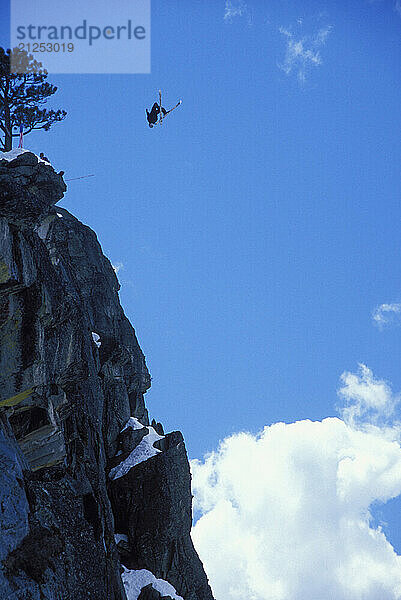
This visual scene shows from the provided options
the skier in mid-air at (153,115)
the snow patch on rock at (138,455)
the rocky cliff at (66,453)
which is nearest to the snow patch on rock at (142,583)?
the rocky cliff at (66,453)

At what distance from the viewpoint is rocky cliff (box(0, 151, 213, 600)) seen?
16.8 metres

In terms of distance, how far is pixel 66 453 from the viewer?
22.8 m

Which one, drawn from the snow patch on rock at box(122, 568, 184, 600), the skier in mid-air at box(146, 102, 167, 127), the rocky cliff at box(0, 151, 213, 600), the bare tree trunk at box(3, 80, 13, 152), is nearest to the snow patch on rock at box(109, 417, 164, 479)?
the rocky cliff at box(0, 151, 213, 600)

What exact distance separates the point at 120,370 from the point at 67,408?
15301mm

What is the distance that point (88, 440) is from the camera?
26.3 metres

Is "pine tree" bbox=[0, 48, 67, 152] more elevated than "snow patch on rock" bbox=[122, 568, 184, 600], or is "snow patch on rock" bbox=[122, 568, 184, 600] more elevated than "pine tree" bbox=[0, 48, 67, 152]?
"pine tree" bbox=[0, 48, 67, 152]

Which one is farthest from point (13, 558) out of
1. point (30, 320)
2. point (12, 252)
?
point (12, 252)

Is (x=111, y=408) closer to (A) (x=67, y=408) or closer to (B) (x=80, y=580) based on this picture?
(A) (x=67, y=408)

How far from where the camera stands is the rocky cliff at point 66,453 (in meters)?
16.8

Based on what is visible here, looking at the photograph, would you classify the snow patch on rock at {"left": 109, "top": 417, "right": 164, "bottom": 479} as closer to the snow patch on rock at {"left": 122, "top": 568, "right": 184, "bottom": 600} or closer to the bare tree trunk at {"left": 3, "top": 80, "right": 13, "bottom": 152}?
the snow patch on rock at {"left": 122, "top": 568, "right": 184, "bottom": 600}

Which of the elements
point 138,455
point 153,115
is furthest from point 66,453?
point 153,115

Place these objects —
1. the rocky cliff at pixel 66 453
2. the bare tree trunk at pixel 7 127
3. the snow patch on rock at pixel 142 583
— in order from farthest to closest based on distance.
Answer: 1. the bare tree trunk at pixel 7 127
2. the snow patch on rock at pixel 142 583
3. the rocky cliff at pixel 66 453

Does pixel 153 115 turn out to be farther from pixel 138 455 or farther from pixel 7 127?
pixel 138 455

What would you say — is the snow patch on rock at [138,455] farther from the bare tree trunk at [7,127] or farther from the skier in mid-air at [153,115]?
the bare tree trunk at [7,127]
